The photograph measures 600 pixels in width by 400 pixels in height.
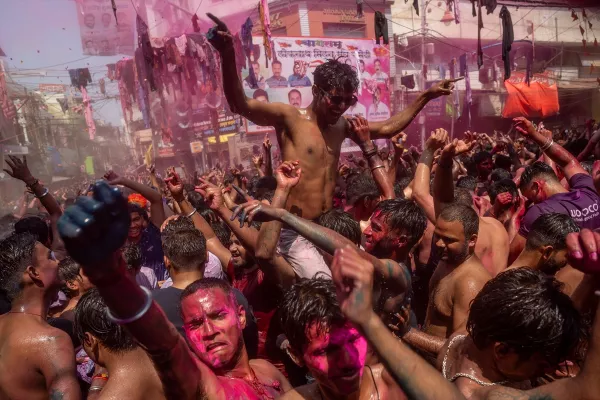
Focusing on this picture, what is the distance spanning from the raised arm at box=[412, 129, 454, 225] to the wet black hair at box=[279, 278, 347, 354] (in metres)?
2.41

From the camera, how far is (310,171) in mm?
3619

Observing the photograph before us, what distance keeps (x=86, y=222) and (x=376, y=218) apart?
216cm

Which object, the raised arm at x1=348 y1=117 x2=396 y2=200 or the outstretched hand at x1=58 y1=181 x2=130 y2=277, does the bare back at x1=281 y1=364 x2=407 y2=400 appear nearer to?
the outstretched hand at x1=58 y1=181 x2=130 y2=277

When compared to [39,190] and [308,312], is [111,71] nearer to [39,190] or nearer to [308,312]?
[39,190]

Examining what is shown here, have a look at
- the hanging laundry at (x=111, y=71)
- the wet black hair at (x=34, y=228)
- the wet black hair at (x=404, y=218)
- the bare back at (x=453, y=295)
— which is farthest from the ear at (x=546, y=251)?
the hanging laundry at (x=111, y=71)

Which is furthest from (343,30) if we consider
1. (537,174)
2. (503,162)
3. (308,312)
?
(308,312)

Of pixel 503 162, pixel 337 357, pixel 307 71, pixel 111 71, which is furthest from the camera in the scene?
pixel 111 71

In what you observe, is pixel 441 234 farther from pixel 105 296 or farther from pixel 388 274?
pixel 105 296

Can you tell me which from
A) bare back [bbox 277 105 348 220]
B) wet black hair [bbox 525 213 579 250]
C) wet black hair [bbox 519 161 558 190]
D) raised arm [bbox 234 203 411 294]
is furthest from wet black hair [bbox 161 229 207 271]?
wet black hair [bbox 519 161 558 190]

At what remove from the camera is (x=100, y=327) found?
2.21m

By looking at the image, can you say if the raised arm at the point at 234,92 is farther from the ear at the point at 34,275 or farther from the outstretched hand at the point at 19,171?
the outstretched hand at the point at 19,171

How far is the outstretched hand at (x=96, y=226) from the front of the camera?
1.08 meters

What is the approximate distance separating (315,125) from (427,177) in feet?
4.08

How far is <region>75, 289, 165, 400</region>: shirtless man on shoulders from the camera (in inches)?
79.7
